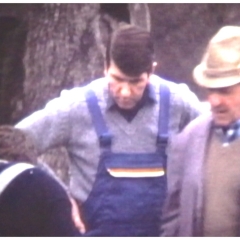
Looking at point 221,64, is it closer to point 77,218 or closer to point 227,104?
point 227,104

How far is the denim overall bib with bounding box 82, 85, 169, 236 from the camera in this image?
128 centimetres

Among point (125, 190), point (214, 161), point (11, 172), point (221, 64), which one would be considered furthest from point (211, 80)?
point (11, 172)

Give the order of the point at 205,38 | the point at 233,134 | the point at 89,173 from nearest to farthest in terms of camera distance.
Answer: the point at 233,134 < the point at 89,173 < the point at 205,38

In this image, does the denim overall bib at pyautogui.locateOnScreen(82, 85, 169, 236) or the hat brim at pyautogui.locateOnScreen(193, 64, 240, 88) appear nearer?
the hat brim at pyautogui.locateOnScreen(193, 64, 240, 88)

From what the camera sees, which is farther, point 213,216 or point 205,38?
point 205,38

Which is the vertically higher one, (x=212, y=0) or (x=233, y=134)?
(x=212, y=0)

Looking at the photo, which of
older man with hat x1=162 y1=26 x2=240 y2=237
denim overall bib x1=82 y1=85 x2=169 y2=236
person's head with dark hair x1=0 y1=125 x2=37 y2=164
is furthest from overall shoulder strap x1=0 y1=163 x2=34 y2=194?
older man with hat x1=162 y1=26 x2=240 y2=237

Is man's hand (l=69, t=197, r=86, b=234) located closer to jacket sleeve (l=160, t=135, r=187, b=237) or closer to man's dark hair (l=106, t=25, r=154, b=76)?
jacket sleeve (l=160, t=135, r=187, b=237)

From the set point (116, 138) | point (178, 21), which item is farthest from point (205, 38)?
point (116, 138)

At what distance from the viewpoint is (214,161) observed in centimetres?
117

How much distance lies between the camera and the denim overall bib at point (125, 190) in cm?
128

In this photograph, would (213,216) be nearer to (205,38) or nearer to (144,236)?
(144,236)

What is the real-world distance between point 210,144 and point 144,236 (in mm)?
260

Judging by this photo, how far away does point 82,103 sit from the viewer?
1271 mm
